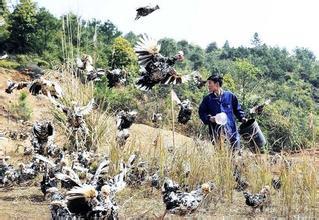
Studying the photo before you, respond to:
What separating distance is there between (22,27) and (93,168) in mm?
13561

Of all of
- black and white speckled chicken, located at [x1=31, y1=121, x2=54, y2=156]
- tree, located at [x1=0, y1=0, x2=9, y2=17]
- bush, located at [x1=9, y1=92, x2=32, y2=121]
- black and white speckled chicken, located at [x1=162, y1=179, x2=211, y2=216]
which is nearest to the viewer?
black and white speckled chicken, located at [x1=162, y1=179, x2=211, y2=216]

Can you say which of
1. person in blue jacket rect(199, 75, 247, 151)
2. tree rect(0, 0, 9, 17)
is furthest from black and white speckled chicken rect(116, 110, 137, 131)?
tree rect(0, 0, 9, 17)

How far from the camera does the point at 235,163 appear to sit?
5.61 m

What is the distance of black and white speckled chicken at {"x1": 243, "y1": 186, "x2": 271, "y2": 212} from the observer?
188 inches

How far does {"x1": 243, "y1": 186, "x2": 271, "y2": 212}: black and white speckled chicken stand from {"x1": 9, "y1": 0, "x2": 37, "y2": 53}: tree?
1381 centimetres

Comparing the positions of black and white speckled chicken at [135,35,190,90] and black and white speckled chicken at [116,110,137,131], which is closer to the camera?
black and white speckled chicken at [135,35,190,90]

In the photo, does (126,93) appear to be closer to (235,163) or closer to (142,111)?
(142,111)

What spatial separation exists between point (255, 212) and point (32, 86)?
6.74 feet

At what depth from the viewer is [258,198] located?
15.8 feet

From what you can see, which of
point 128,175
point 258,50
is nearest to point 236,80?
Result: point 258,50

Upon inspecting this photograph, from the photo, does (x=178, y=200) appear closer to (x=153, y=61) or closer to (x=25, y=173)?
(x=153, y=61)

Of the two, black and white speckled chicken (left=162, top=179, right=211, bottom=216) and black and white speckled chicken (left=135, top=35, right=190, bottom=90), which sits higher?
black and white speckled chicken (left=135, top=35, right=190, bottom=90)

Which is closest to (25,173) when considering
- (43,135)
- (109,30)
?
(43,135)

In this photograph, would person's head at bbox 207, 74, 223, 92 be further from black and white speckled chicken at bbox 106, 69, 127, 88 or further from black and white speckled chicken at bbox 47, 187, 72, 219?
black and white speckled chicken at bbox 47, 187, 72, 219
